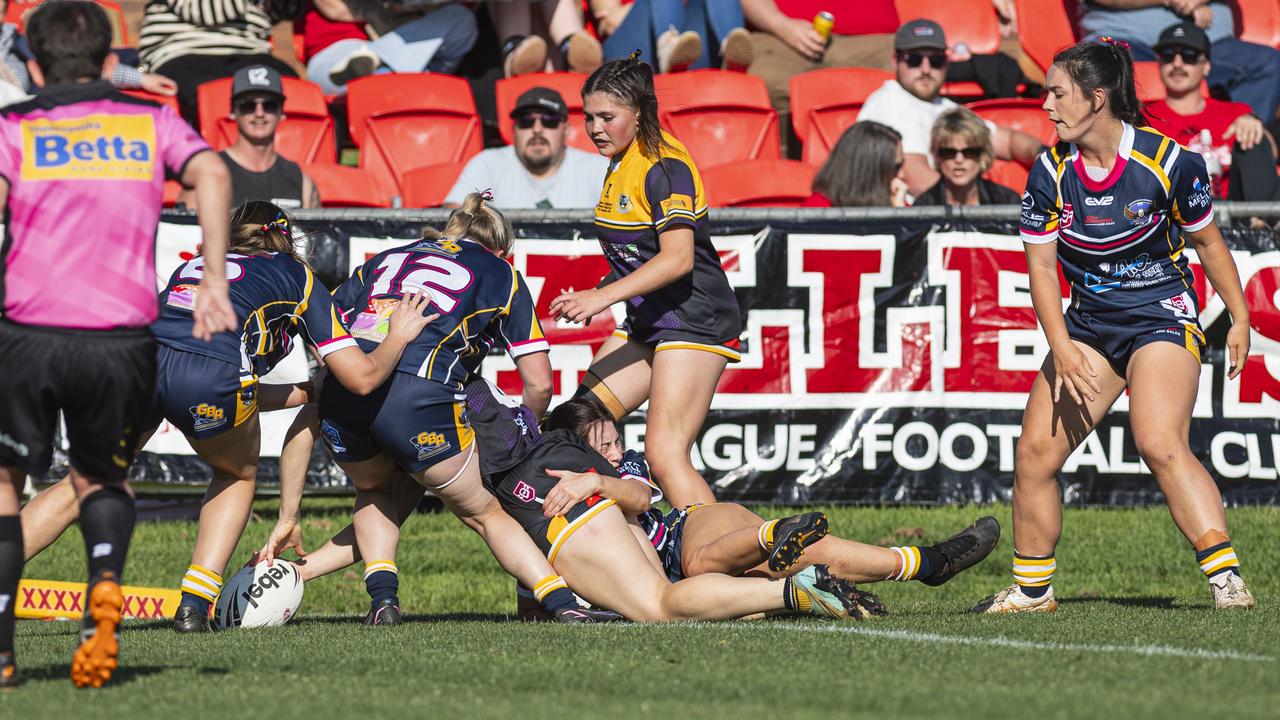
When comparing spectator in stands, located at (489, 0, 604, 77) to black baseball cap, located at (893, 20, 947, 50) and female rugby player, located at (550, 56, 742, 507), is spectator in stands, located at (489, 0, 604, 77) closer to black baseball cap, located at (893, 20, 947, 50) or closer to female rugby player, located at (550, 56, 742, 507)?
black baseball cap, located at (893, 20, 947, 50)

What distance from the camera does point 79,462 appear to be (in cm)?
467

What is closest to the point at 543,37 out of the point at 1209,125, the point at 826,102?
the point at 826,102

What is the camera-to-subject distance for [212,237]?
4613mm

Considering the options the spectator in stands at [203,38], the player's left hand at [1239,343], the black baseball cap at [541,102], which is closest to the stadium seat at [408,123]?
the spectator in stands at [203,38]

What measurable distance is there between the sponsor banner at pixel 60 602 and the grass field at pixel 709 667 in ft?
1.18

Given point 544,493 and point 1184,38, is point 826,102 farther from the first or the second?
point 544,493

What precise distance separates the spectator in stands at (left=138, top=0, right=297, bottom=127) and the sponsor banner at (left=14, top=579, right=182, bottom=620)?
5.70 metres

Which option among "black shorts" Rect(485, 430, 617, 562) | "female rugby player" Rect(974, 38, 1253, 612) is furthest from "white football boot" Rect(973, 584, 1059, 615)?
"black shorts" Rect(485, 430, 617, 562)

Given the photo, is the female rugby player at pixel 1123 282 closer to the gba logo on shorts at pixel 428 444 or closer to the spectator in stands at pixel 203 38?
the gba logo on shorts at pixel 428 444

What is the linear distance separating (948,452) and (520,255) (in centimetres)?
264

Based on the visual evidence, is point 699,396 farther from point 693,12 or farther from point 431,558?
point 693,12

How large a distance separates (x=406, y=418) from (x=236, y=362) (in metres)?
0.70

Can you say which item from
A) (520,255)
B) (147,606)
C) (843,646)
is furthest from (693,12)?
(843,646)

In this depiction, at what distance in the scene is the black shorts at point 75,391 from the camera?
454cm
